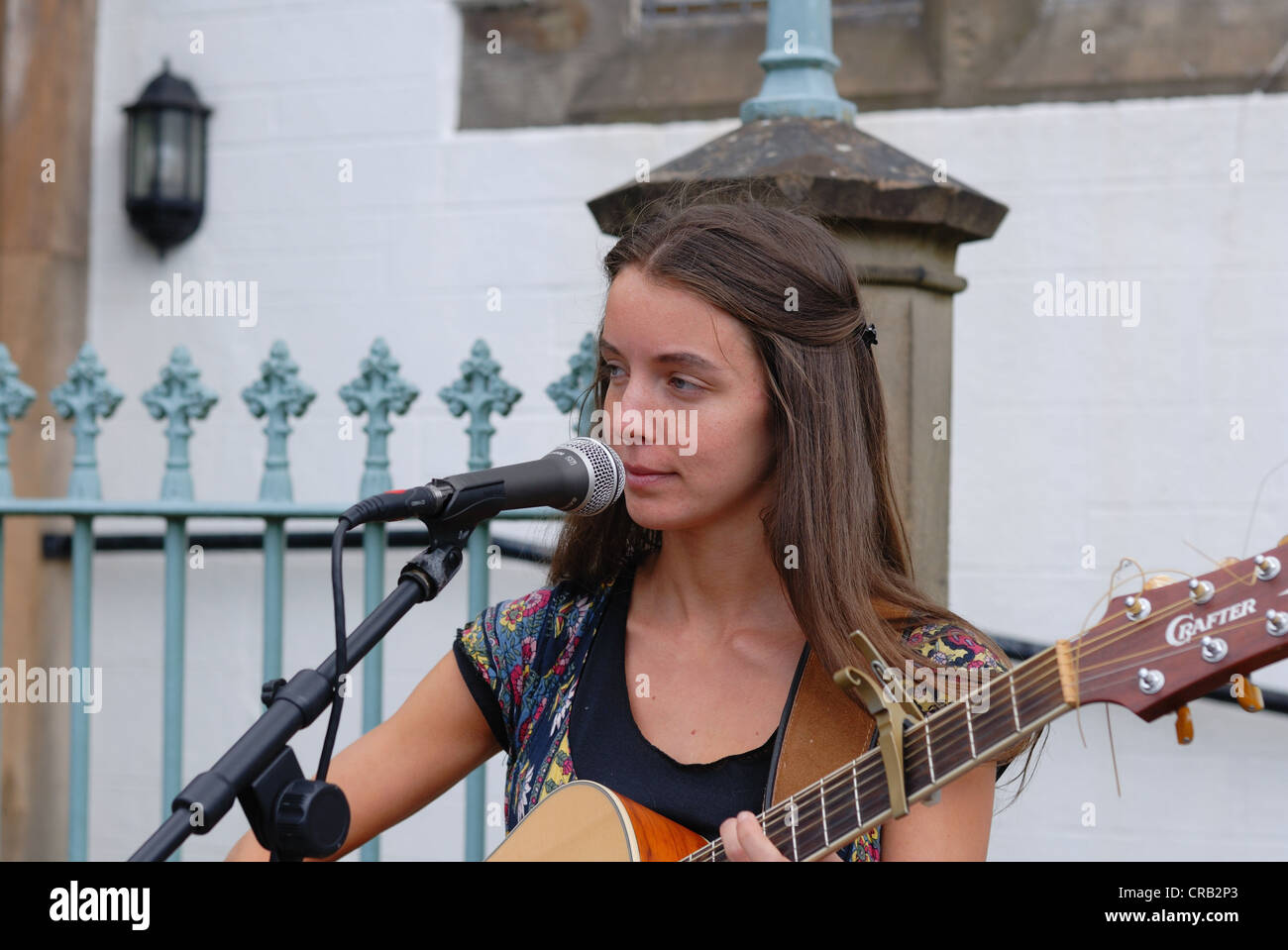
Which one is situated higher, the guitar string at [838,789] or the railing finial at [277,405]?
the railing finial at [277,405]

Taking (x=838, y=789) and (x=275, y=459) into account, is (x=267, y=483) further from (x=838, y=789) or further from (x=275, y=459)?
(x=838, y=789)

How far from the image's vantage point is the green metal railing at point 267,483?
2672 millimetres

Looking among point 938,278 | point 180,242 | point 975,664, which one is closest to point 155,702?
point 180,242

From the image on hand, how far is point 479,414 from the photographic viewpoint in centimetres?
266

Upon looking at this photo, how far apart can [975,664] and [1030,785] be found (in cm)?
196

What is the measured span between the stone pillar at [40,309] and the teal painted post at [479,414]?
1992mm

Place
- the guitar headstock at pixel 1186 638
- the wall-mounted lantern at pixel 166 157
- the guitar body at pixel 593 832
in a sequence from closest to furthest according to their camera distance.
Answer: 1. the guitar headstock at pixel 1186 638
2. the guitar body at pixel 593 832
3. the wall-mounted lantern at pixel 166 157

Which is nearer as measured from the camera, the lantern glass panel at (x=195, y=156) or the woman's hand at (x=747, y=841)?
the woman's hand at (x=747, y=841)

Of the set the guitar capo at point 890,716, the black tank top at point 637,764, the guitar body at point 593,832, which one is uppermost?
the guitar capo at point 890,716

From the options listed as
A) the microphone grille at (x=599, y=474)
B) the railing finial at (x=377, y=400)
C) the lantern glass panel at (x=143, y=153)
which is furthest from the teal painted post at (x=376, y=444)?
the lantern glass panel at (x=143, y=153)

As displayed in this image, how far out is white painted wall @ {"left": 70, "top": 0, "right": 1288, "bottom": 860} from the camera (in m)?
3.40

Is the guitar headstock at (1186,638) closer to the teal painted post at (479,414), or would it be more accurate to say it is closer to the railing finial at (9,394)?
the teal painted post at (479,414)

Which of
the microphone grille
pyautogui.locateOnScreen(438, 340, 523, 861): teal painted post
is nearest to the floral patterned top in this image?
the microphone grille

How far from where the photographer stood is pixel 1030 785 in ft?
11.3
